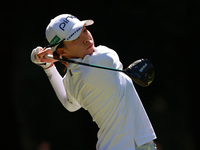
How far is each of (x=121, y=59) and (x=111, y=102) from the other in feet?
4.49

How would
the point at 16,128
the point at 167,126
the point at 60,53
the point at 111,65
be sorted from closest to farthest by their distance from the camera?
the point at 111,65 → the point at 60,53 → the point at 16,128 → the point at 167,126

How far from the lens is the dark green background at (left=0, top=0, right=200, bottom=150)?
3152 millimetres

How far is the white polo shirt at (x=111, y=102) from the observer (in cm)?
207

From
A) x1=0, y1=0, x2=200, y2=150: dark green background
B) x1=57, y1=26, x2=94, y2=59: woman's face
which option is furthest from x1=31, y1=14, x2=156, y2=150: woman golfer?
x1=0, y1=0, x2=200, y2=150: dark green background

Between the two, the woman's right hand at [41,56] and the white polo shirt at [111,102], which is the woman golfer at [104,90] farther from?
the woman's right hand at [41,56]

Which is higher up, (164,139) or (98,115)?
(98,115)

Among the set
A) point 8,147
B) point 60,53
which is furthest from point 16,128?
point 60,53

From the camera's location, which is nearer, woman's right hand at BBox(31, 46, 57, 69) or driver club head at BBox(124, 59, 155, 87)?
driver club head at BBox(124, 59, 155, 87)

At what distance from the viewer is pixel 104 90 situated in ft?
6.84

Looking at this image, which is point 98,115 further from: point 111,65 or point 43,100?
point 43,100

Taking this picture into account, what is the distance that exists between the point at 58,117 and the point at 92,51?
139cm

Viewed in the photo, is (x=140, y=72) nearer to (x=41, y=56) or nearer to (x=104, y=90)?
(x=104, y=90)

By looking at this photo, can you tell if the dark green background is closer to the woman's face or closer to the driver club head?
the woman's face

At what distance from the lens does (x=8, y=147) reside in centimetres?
325
